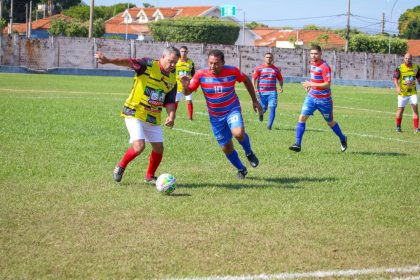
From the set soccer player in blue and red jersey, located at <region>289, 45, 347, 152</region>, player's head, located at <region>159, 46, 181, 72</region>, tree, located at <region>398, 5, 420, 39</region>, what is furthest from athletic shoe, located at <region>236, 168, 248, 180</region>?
tree, located at <region>398, 5, 420, 39</region>

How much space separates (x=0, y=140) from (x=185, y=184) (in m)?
5.31

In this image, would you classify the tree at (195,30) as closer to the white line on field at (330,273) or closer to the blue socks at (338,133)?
the blue socks at (338,133)

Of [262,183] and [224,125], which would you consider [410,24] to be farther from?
[262,183]

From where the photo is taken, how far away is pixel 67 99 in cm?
2525

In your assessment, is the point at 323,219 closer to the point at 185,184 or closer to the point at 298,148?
the point at 185,184

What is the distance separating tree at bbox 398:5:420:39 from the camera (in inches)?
4547

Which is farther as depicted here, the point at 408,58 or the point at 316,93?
the point at 408,58

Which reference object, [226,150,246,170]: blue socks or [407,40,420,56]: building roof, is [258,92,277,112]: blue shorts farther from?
[407,40,420,56]: building roof

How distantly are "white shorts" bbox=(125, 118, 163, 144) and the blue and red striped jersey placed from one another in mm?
1151

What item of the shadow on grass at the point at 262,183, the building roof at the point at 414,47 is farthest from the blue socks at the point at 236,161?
the building roof at the point at 414,47

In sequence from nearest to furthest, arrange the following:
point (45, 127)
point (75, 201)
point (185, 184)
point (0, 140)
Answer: point (75, 201)
point (185, 184)
point (0, 140)
point (45, 127)

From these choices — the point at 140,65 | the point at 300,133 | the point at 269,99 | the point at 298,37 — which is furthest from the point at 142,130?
the point at 298,37

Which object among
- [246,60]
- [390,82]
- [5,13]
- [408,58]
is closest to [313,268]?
[408,58]

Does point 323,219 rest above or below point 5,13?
below
